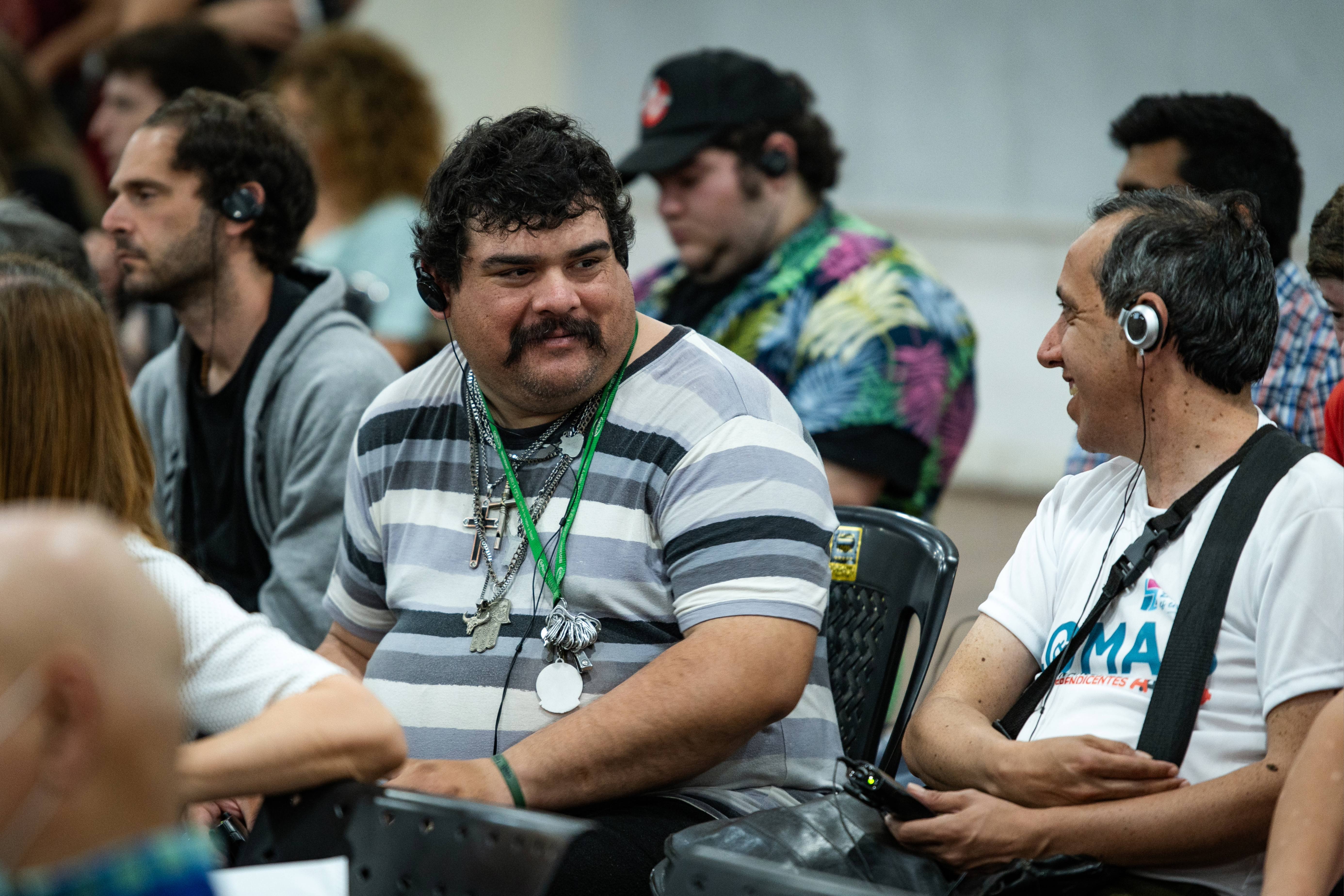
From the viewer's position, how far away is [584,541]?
6.74 ft

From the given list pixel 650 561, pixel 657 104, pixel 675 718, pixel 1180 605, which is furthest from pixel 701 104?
pixel 1180 605

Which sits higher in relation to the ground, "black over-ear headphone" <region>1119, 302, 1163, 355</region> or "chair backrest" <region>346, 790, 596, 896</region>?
"black over-ear headphone" <region>1119, 302, 1163, 355</region>

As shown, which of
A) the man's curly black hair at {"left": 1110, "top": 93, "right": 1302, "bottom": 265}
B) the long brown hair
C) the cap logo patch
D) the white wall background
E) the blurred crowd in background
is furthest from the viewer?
the white wall background

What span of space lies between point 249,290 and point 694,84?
1.23 metres

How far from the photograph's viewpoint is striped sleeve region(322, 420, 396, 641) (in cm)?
230

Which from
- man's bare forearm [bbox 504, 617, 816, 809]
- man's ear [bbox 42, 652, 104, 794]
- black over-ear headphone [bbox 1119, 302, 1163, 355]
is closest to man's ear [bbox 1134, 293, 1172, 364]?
→ black over-ear headphone [bbox 1119, 302, 1163, 355]

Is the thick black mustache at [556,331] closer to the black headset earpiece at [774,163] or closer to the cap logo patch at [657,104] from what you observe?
the black headset earpiece at [774,163]

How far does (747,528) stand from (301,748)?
0.75 meters

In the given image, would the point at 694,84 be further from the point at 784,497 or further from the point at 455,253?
the point at 784,497

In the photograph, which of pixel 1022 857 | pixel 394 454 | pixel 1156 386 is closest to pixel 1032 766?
pixel 1022 857

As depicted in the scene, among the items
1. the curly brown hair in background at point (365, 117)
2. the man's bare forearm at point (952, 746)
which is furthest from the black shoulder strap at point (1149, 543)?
the curly brown hair in background at point (365, 117)

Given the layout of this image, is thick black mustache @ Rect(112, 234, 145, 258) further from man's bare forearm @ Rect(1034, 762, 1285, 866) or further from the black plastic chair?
man's bare forearm @ Rect(1034, 762, 1285, 866)

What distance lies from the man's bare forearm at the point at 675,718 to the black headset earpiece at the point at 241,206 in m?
1.68

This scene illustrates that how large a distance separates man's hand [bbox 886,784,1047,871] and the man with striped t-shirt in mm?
248
